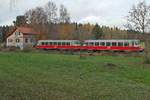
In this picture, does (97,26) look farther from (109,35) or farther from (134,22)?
(134,22)

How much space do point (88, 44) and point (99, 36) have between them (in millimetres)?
33344

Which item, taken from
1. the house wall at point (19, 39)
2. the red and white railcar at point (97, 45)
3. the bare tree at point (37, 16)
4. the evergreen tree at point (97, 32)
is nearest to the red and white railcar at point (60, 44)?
the red and white railcar at point (97, 45)

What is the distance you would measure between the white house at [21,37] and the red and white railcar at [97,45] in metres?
12.2

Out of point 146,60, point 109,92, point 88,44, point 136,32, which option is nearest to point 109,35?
point 88,44

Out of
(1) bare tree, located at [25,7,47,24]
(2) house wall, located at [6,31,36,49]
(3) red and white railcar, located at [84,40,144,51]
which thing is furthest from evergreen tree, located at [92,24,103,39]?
(3) red and white railcar, located at [84,40,144,51]

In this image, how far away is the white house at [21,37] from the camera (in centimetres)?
9050

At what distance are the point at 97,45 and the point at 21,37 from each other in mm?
28189

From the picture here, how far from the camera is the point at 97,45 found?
71000 mm

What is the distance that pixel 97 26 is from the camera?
10644cm

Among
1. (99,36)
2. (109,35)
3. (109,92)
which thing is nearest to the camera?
(109,92)

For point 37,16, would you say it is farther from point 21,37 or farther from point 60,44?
point 60,44

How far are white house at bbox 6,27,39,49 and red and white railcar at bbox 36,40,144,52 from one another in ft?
40.1

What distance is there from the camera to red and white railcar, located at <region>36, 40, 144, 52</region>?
218 feet

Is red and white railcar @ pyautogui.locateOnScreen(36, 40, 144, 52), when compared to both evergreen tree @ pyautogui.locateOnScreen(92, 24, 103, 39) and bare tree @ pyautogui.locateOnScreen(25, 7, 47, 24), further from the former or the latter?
evergreen tree @ pyautogui.locateOnScreen(92, 24, 103, 39)
